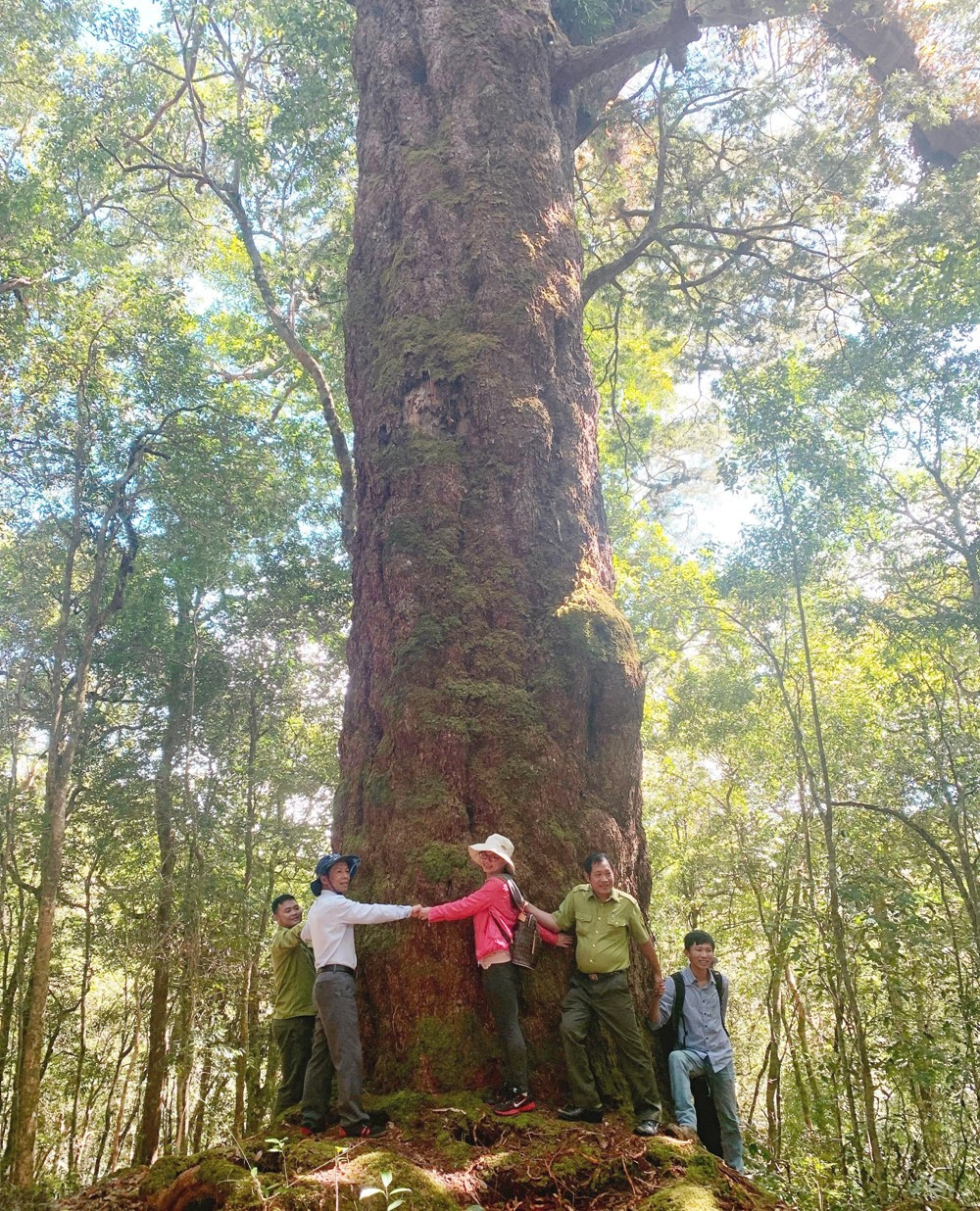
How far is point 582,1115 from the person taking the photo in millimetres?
3531

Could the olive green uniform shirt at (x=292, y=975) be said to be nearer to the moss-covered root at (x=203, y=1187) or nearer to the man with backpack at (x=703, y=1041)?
the moss-covered root at (x=203, y=1187)

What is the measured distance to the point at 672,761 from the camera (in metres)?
15.5

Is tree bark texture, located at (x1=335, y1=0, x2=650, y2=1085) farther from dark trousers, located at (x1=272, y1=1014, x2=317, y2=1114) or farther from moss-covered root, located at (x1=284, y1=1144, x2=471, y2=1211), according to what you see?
dark trousers, located at (x1=272, y1=1014, x2=317, y2=1114)

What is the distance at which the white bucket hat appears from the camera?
13.1 ft

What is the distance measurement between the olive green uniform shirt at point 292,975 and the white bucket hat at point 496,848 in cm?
155

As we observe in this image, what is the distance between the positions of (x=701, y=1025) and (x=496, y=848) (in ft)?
5.49

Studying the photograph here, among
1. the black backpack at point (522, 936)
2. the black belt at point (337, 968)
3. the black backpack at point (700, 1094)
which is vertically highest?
the black backpack at point (522, 936)

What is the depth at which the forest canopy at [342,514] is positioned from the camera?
900cm

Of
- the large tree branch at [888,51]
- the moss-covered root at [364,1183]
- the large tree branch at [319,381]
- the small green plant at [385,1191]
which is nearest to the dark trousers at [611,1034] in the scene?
the moss-covered root at [364,1183]

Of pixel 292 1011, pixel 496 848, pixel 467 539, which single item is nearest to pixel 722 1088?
pixel 496 848

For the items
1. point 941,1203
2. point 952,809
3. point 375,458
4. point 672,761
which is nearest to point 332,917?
point 375,458

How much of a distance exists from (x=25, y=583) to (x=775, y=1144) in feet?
39.7

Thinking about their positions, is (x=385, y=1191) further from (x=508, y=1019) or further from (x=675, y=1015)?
(x=675, y=1015)

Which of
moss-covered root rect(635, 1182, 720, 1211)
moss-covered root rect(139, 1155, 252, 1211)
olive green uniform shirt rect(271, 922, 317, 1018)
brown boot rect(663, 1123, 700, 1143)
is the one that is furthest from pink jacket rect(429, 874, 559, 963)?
olive green uniform shirt rect(271, 922, 317, 1018)
